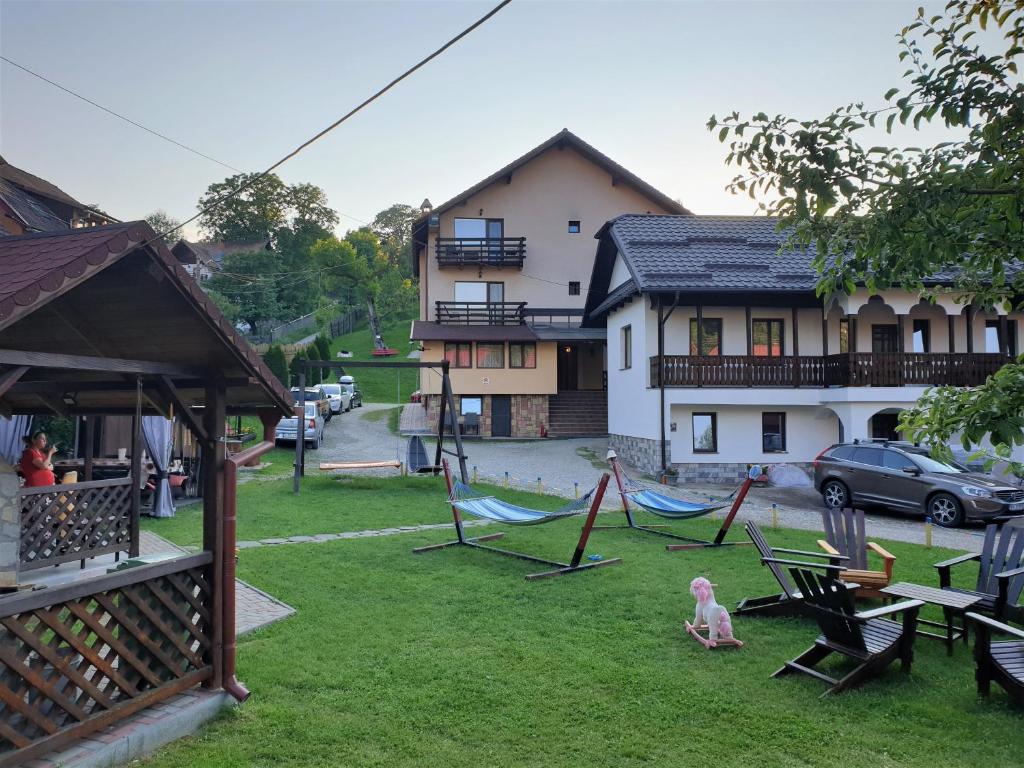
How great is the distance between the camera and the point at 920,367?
1995 centimetres

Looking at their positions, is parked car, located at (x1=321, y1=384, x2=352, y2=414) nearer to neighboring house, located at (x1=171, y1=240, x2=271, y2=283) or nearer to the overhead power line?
the overhead power line

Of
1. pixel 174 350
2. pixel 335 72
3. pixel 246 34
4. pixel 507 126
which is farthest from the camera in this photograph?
pixel 507 126

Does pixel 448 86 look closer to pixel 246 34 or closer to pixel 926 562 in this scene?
pixel 246 34

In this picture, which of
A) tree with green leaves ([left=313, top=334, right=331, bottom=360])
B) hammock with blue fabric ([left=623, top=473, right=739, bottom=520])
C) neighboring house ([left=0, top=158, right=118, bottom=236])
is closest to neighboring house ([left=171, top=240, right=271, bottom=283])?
tree with green leaves ([left=313, top=334, right=331, bottom=360])

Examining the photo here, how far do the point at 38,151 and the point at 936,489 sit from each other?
17.2 m

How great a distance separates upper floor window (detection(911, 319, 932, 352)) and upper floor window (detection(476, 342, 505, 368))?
49.0ft

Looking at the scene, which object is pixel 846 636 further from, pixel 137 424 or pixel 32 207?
pixel 32 207

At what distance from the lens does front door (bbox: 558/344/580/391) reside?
33.7 meters

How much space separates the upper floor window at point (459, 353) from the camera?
29984 millimetres

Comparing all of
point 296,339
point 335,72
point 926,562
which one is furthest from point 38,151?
point 296,339

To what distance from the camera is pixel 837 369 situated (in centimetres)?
2011


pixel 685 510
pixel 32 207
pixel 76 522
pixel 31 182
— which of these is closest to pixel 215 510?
pixel 76 522

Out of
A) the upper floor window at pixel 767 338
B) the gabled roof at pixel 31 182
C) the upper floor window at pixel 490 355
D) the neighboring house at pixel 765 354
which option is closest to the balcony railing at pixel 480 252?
the upper floor window at pixel 490 355

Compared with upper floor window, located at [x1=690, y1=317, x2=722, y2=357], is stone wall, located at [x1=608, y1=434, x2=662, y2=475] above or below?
below
